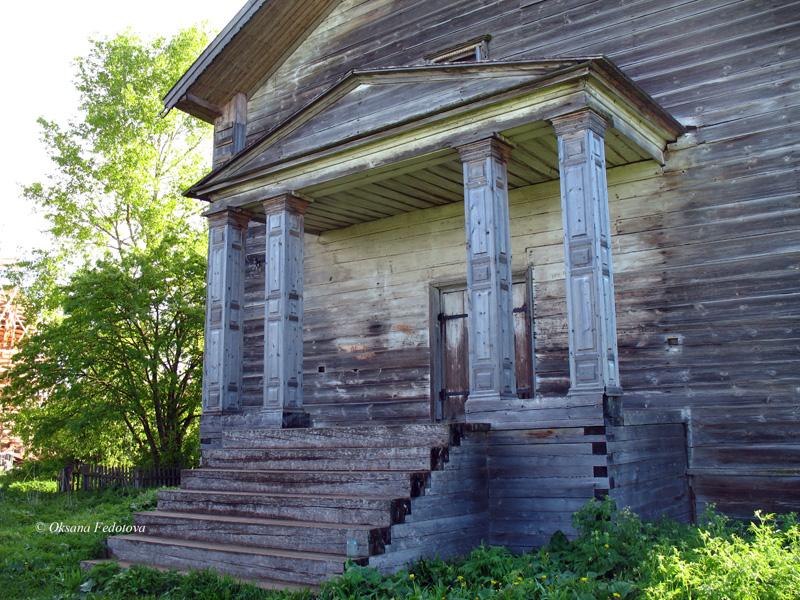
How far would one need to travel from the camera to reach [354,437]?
8047 mm

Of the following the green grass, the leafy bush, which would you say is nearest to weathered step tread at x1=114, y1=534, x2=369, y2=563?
the green grass

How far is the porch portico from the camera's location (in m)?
7.55

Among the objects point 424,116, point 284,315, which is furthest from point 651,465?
point 284,315

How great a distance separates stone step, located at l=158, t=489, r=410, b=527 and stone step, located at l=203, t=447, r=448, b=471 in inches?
18.8

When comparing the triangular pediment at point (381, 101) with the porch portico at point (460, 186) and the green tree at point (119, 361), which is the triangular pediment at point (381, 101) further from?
the green tree at point (119, 361)

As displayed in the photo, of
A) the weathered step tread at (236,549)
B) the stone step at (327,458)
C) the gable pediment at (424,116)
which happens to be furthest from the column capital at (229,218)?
the weathered step tread at (236,549)

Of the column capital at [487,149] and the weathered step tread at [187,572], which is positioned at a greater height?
the column capital at [487,149]

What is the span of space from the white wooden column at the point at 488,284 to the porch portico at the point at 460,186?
0.02 meters

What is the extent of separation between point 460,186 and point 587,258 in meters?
3.58

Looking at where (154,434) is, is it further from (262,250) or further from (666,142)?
(666,142)

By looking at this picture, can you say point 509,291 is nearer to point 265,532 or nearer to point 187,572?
point 265,532

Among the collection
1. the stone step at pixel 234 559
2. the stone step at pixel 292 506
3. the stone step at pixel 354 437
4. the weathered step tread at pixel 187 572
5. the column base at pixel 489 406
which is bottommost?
the weathered step tread at pixel 187 572

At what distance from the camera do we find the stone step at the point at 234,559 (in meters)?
6.18

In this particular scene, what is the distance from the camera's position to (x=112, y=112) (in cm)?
2584
